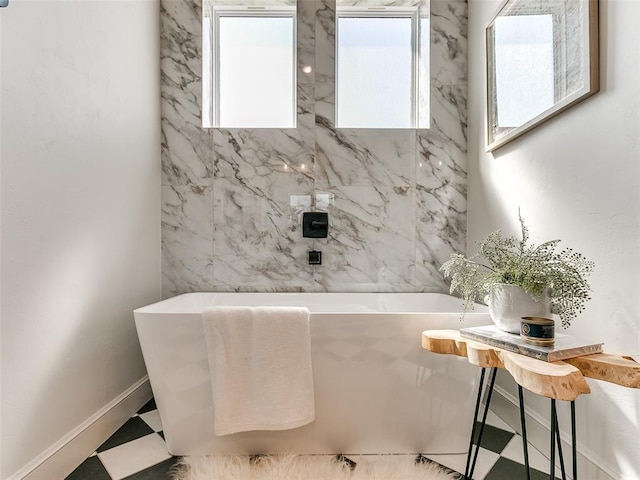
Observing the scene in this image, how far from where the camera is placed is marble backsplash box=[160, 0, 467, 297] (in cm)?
220

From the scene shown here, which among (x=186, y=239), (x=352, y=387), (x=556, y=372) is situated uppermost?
(x=186, y=239)

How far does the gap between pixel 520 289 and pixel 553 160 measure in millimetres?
644

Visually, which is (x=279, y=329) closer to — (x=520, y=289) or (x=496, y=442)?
(x=520, y=289)

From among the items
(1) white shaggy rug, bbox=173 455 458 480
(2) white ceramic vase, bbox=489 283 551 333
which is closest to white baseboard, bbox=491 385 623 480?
(1) white shaggy rug, bbox=173 455 458 480

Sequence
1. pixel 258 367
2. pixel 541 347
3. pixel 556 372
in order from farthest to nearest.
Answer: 1. pixel 258 367
2. pixel 541 347
3. pixel 556 372

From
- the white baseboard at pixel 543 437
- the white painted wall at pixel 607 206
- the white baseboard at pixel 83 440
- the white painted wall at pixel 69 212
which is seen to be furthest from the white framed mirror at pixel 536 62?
the white baseboard at pixel 83 440

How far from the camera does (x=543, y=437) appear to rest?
4.61 ft

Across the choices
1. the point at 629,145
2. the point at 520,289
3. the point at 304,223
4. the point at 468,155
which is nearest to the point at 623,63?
the point at 629,145

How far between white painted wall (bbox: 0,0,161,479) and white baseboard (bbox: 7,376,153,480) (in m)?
0.03

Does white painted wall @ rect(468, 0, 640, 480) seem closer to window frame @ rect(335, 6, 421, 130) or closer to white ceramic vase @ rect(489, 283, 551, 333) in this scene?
white ceramic vase @ rect(489, 283, 551, 333)

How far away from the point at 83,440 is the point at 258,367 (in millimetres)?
779

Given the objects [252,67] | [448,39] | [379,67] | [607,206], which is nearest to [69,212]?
[252,67]

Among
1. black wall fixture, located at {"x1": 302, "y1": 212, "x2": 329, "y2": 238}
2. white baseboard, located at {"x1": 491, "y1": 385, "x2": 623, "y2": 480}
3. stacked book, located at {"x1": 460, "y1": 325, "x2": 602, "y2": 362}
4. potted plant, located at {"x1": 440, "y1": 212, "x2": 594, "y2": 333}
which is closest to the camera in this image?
stacked book, located at {"x1": 460, "y1": 325, "x2": 602, "y2": 362}

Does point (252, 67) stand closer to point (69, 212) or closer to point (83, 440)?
point (69, 212)
